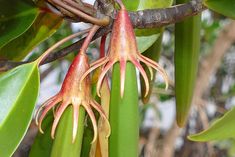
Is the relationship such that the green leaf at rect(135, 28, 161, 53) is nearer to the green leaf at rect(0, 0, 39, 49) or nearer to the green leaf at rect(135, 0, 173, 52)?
the green leaf at rect(135, 0, 173, 52)

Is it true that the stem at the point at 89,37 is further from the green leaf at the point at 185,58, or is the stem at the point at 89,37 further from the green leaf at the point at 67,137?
the green leaf at the point at 185,58

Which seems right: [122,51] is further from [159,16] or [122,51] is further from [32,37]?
[32,37]

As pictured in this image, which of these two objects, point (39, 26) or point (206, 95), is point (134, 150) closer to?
point (39, 26)

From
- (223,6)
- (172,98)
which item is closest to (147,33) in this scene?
(223,6)

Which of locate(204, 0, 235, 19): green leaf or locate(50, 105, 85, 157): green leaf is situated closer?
locate(50, 105, 85, 157): green leaf

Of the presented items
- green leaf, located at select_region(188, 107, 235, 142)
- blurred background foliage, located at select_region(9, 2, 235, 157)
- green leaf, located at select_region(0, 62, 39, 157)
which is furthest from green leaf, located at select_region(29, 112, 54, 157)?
blurred background foliage, located at select_region(9, 2, 235, 157)

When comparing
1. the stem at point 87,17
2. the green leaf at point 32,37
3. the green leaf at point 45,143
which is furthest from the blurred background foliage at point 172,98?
the stem at point 87,17

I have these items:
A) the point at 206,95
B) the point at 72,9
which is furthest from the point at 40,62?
the point at 206,95
